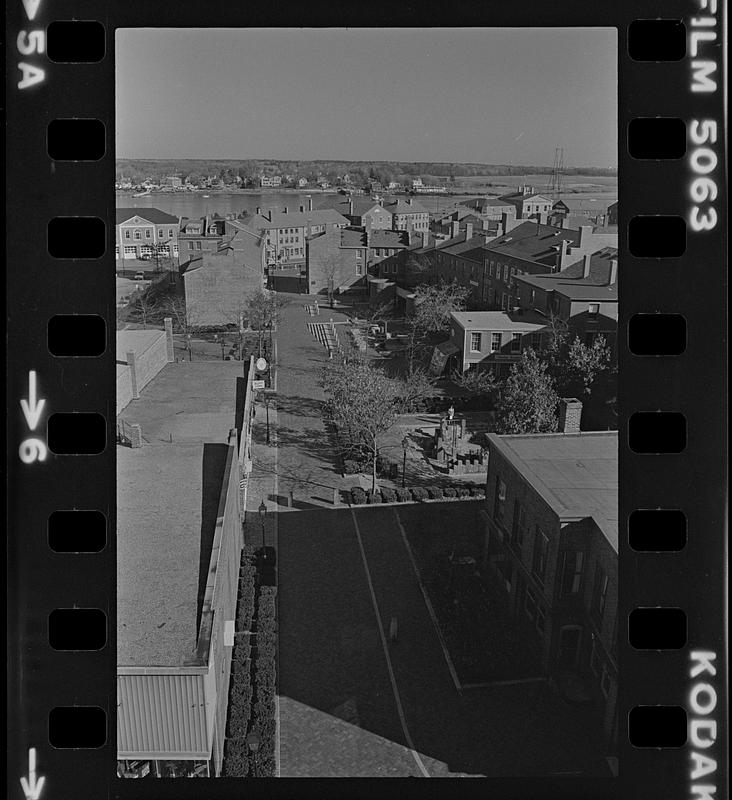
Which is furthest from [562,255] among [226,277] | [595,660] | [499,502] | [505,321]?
[595,660]

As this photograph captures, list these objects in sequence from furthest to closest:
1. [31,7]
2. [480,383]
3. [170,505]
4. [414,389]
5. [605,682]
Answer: [170,505] → [414,389] → [480,383] → [605,682] → [31,7]

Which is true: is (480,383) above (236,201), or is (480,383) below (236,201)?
below

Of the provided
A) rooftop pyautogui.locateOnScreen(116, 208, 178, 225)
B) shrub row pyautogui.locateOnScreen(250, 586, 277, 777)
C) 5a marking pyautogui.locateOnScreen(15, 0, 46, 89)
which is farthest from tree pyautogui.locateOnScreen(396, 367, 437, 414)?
5a marking pyautogui.locateOnScreen(15, 0, 46, 89)

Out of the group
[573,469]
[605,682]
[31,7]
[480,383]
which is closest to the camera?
[31,7]

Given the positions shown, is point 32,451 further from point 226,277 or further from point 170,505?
point 226,277

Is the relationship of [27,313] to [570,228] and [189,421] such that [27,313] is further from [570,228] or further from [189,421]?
[570,228]

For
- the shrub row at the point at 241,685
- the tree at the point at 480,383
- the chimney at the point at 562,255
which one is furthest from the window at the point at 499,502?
the shrub row at the point at 241,685
